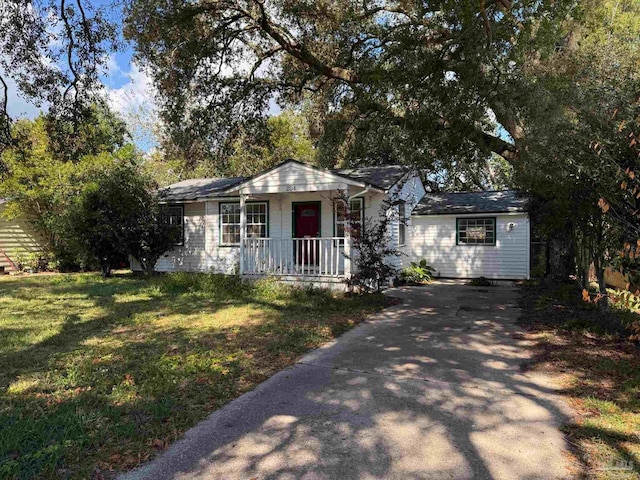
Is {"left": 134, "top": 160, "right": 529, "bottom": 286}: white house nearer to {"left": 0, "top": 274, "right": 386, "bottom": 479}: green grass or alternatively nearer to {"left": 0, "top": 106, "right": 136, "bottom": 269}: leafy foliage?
{"left": 0, "top": 274, "right": 386, "bottom": 479}: green grass

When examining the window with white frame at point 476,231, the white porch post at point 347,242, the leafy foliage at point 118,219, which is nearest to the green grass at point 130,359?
the white porch post at point 347,242

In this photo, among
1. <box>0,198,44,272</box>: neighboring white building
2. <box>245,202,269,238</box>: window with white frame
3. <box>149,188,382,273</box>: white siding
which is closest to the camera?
<box>149,188,382,273</box>: white siding

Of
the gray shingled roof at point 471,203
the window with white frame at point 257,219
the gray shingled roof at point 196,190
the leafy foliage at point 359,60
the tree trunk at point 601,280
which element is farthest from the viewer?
the gray shingled roof at point 471,203

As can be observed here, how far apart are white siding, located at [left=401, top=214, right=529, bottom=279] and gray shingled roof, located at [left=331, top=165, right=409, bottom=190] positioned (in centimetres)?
283

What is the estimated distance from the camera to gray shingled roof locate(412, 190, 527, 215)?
1405cm

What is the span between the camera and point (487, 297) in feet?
34.7

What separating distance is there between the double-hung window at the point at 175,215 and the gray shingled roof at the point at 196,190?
1.43 ft

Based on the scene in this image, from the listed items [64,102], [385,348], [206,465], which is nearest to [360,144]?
[64,102]

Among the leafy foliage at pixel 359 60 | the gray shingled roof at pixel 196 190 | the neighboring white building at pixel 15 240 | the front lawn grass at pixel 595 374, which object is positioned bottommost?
the front lawn grass at pixel 595 374

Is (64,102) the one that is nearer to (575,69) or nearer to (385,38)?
(385,38)

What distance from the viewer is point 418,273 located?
13852 millimetres

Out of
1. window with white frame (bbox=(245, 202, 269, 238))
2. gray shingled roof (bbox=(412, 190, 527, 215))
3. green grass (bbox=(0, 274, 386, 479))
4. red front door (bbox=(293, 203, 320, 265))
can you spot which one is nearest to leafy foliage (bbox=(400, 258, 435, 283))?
gray shingled roof (bbox=(412, 190, 527, 215))

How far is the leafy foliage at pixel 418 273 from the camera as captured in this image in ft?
44.3

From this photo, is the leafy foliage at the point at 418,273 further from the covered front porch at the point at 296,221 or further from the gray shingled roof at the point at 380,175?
the gray shingled roof at the point at 380,175
